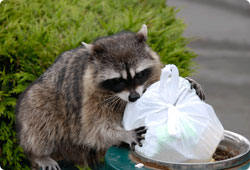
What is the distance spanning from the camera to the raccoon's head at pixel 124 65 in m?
3.29

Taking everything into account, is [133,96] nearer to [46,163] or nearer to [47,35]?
[46,163]

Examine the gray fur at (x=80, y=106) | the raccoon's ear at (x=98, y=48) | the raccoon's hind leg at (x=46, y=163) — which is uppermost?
the raccoon's ear at (x=98, y=48)

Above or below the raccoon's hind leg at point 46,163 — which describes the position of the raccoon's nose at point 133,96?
above

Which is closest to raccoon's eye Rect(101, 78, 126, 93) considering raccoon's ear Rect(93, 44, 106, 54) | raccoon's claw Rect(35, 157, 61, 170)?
raccoon's ear Rect(93, 44, 106, 54)

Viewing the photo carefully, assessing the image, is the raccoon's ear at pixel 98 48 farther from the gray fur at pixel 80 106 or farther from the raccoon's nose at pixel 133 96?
the raccoon's nose at pixel 133 96

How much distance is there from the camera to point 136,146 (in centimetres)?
301

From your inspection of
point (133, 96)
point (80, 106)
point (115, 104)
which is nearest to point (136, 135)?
point (133, 96)

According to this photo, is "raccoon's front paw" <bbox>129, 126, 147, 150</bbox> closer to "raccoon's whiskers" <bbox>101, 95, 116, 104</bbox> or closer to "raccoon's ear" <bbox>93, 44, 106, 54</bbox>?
"raccoon's whiskers" <bbox>101, 95, 116, 104</bbox>

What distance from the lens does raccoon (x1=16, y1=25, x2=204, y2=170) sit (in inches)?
132

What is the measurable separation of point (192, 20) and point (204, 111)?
8.13 meters

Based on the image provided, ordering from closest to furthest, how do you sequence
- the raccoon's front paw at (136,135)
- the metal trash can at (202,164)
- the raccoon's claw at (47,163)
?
the metal trash can at (202,164) → the raccoon's front paw at (136,135) → the raccoon's claw at (47,163)

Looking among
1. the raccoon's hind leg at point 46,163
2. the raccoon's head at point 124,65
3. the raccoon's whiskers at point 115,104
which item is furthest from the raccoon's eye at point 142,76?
the raccoon's hind leg at point 46,163

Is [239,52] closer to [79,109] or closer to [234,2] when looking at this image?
[234,2]

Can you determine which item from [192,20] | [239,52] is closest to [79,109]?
[239,52]
